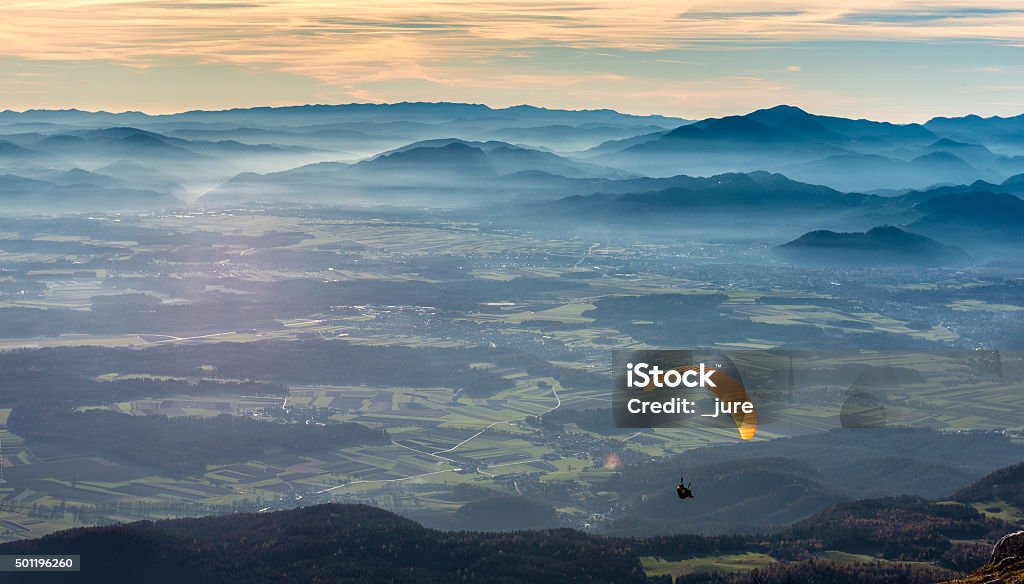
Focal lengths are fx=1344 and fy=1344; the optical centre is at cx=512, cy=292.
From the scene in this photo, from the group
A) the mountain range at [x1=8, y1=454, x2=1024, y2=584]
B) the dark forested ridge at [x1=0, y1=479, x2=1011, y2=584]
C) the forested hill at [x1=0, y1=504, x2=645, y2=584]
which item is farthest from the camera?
the forested hill at [x1=0, y1=504, x2=645, y2=584]

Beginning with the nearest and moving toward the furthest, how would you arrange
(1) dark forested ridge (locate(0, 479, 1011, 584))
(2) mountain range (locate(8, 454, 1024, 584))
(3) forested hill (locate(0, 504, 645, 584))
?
(1) dark forested ridge (locate(0, 479, 1011, 584)) → (2) mountain range (locate(8, 454, 1024, 584)) → (3) forested hill (locate(0, 504, 645, 584))

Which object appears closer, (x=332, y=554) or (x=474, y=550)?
(x=332, y=554)

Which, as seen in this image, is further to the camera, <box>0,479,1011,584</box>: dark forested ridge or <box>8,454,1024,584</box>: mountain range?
<box>8,454,1024,584</box>: mountain range

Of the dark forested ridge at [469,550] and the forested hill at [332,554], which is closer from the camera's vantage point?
the dark forested ridge at [469,550]

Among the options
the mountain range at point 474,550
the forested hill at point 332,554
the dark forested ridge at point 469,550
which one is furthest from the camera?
the forested hill at point 332,554

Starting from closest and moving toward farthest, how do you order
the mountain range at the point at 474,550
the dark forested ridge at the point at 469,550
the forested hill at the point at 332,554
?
the dark forested ridge at the point at 469,550 → the mountain range at the point at 474,550 → the forested hill at the point at 332,554

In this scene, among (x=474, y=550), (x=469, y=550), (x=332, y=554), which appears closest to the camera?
(x=332, y=554)

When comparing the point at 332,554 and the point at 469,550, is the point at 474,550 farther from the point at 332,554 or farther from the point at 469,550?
the point at 332,554

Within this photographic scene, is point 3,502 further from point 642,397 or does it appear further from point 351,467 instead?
point 642,397

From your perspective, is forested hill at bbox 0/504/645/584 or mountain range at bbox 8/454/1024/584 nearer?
mountain range at bbox 8/454/1024/584

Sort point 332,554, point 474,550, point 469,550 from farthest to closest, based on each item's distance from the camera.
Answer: point 469,550 → point 474,550 → point 332,554

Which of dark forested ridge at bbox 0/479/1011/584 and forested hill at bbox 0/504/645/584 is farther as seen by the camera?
forested hill at bbox 0/504/645/584

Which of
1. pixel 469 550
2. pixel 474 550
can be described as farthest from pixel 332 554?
pixel 474 550
